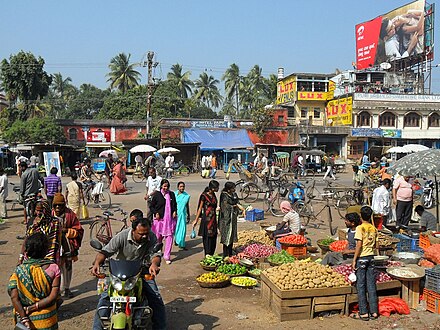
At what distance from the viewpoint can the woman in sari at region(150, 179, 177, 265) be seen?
28.8 ft

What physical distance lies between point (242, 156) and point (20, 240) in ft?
90.2

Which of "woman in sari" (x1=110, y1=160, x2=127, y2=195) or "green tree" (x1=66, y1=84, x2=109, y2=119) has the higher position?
"green tree" (x1=66, y1=84, x2=109, y2=119)

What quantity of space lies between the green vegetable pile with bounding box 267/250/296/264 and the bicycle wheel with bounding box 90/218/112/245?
12.9 ft

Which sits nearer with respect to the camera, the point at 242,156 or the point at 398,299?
the point at 398,299

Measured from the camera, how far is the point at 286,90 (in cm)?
5222

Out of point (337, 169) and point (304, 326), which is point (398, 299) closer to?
point (304, 326)

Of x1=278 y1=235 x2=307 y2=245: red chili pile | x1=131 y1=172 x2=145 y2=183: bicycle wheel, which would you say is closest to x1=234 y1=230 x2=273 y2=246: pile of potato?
x1=278 y1=235 x2=307 y2=245: red chili pile

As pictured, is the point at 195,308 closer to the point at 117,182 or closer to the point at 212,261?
the point at 212,261

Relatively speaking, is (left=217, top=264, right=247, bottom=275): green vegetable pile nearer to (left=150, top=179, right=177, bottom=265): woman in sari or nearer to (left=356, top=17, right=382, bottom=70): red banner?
(left=150, top=179, right=177, bottom=265): woman in sari

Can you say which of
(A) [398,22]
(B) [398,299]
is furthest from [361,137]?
(B) [398,299]

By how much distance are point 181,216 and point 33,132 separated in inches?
1144

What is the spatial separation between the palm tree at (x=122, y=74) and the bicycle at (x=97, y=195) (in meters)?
42.9

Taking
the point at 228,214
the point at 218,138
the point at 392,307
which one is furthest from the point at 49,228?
the point at 218,138

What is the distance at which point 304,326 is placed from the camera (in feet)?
19.1
